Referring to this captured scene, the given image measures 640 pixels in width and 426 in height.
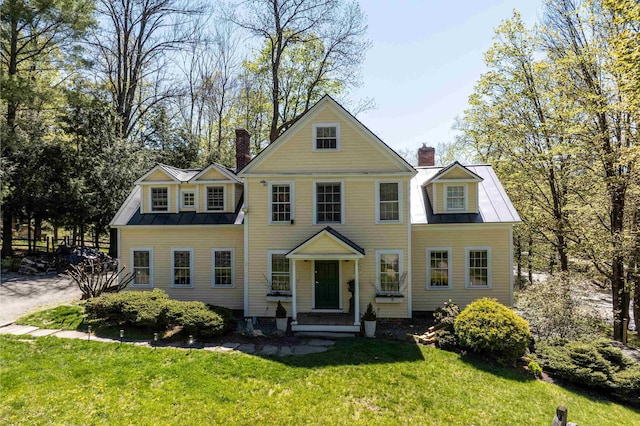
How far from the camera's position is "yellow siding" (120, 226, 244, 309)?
1423 cm

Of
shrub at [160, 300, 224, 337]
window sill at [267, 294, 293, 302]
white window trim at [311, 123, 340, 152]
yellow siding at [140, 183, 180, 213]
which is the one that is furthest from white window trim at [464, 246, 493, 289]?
yellow siding at [140, 183, 180, 213]

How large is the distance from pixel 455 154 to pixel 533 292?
2236 centimetres

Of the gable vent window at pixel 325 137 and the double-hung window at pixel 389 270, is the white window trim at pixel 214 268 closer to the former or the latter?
the gable vent window at pixel 325 137

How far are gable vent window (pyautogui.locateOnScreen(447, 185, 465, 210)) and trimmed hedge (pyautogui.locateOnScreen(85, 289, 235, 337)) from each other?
10.2m

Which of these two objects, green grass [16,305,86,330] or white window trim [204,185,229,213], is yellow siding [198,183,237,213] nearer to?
white window trim [204,185,229,213]

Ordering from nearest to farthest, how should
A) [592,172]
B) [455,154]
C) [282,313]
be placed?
[282,313]
[592,172]
[455,154]

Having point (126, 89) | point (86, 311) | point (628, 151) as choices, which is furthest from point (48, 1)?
point (628, 151)

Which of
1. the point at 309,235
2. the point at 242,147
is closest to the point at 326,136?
the point at 309,235

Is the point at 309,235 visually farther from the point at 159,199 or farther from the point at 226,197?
the point at 159,199

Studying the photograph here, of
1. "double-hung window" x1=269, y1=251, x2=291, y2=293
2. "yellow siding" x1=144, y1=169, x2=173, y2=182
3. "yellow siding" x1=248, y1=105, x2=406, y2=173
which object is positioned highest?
"yellow siding" x1=248, y1=105, x2=406, y2=173

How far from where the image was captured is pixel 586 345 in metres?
9.16

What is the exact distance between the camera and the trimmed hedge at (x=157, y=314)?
34.7ft

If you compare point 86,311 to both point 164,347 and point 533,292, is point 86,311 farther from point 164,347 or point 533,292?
point 533,292

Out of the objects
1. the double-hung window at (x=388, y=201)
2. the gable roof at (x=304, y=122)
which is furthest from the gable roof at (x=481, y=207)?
the gable roof at (x=304, y=122)
